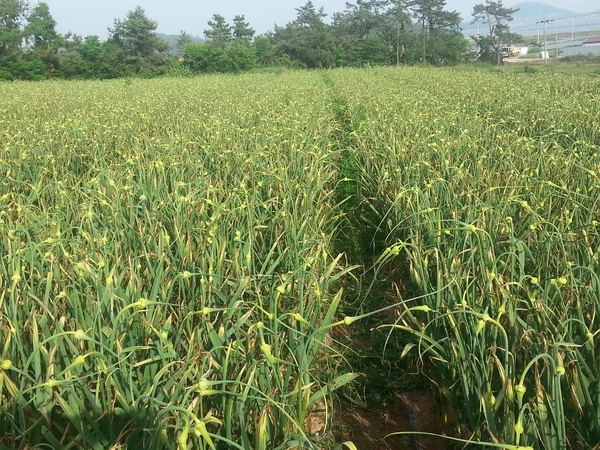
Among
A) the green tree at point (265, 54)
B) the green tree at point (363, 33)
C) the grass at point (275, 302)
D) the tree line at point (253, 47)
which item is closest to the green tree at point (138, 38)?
the tree line at point (253, 47)

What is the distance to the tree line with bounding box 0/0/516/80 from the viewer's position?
3023 centimetres

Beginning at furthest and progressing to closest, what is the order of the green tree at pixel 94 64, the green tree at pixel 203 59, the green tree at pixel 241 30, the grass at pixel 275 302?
the green tree at pixel 241 30, the green tree at pixel 203 59, the green tree at pixel 94 64, the grass at pixel 275 302

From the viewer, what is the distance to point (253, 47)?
38.9 meters

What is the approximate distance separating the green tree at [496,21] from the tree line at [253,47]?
69 millimetres

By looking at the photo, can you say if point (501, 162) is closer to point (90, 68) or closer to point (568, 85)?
point (568, 85)

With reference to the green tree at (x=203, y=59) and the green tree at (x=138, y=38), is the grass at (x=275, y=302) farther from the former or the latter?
the green tree at (x=138, y=38)

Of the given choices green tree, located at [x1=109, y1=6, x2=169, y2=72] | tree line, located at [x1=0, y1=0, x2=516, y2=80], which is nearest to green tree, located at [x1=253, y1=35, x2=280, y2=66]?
tree line, located at [x1=0, y1=0, x2=516, y2=80]

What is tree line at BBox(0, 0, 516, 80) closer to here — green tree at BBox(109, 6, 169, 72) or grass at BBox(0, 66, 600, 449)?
green tree at BBox(109, 6, 169, 72)

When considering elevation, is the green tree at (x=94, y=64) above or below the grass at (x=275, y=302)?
above

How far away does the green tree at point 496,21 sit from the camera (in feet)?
124

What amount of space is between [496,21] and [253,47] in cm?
1722

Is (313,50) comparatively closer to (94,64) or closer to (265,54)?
(265,54)

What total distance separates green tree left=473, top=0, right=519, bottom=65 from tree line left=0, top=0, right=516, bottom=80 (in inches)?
2.7

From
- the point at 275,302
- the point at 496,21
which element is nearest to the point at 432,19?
the point at 496,21
